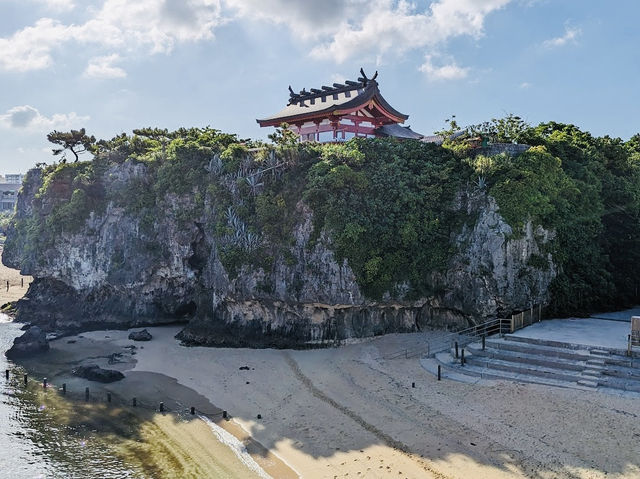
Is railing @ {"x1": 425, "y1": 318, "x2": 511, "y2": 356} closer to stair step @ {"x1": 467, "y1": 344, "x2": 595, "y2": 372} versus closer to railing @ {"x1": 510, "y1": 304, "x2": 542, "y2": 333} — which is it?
railing @ {"x1": 510, "y1": 304, "x2": 542, "y2": 333}

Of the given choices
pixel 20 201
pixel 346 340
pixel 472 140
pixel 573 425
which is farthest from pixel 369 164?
pixel 20 201

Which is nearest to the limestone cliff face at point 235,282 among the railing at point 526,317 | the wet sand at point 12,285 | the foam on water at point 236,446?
the railing at point 526,317

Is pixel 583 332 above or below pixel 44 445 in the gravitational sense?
above

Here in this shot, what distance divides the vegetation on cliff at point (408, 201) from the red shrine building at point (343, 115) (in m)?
5.32

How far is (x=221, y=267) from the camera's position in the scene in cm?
3200

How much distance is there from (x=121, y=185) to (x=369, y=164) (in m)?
21.3

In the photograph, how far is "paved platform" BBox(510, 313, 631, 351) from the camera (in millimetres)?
22062

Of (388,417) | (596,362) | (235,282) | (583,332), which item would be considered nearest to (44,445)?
(388,417)

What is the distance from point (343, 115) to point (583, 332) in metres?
24.2

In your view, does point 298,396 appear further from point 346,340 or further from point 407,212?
point 407,212

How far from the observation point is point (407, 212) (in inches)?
1184

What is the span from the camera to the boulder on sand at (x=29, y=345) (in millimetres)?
29469

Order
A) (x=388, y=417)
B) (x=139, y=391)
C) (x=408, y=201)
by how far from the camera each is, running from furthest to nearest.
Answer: (x=408, y=201) → (x=139, y=391) → (x=388, y=417)

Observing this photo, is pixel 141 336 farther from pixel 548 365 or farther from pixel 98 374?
pixel 548 365
